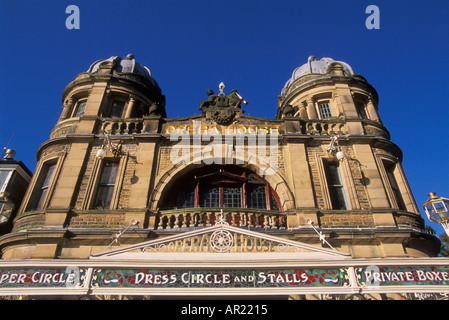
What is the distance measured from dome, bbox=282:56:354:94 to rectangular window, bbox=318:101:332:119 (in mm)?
2492

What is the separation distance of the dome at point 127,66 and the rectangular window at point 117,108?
232 cm

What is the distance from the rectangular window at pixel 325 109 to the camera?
16.9 meters

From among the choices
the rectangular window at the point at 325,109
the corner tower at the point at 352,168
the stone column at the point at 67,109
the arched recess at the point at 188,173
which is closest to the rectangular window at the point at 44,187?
the stone column at the point at 67,109

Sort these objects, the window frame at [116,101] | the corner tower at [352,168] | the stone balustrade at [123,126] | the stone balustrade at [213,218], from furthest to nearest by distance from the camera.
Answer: the window frame at [116,101] < the stone balustrade at [123,126] < the stone balustrade at [213,218] < the corner tower at [352,168]

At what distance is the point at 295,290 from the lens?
7027 mm

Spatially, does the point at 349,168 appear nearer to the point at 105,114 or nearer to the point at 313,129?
the point at 313,129

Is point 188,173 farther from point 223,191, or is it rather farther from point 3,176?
point 3,176

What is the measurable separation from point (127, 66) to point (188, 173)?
9301 mm

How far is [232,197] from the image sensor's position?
13906 mm

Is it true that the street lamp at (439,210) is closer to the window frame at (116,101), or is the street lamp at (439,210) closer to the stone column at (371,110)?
the stone column at (371,110)

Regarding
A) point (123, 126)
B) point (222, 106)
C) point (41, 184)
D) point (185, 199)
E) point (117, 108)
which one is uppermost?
point (117, 108)

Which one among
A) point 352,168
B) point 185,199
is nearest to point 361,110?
point 352,168

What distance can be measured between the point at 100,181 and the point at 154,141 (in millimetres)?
3053
